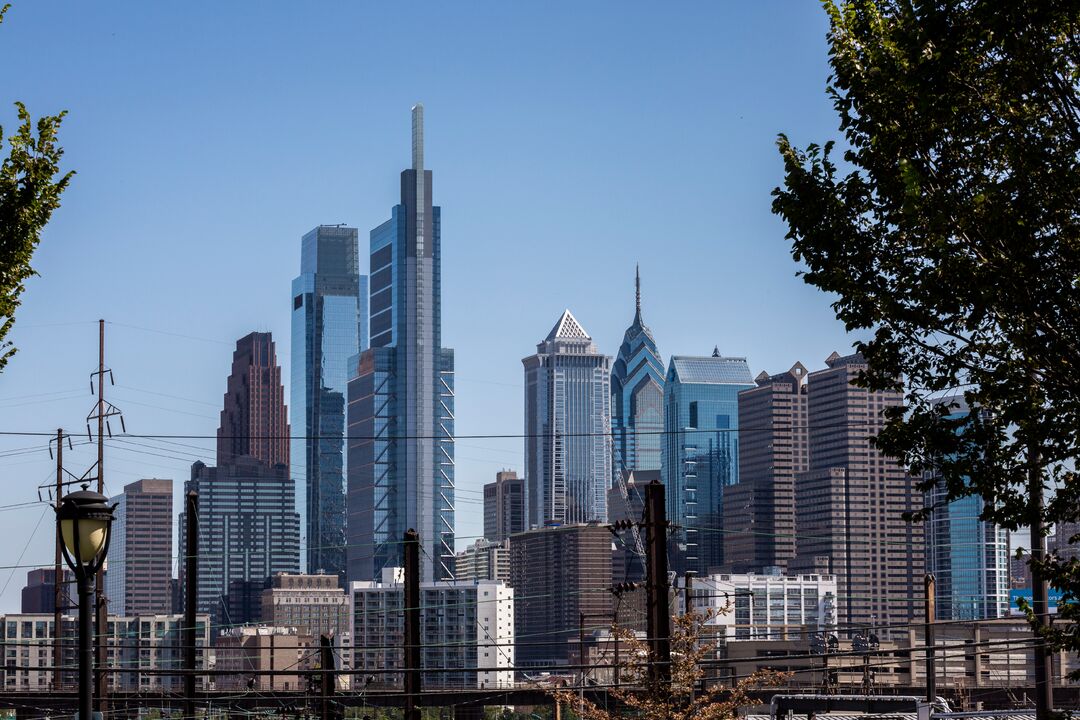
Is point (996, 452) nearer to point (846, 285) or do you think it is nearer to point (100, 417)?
point (846, 285)

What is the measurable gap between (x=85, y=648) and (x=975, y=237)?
11511 mm

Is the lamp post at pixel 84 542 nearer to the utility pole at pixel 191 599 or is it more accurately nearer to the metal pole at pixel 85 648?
the metal pole at pixel 85 648

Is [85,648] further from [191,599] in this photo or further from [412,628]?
[191,599]

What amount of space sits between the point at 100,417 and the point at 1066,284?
55.9 meters

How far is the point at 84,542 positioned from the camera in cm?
1927

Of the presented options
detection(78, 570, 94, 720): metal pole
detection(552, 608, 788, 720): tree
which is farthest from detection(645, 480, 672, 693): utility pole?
detection(78, 570, 94, 720): metal pole

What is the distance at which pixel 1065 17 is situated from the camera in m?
18.6

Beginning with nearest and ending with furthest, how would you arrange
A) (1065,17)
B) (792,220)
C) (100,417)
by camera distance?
(1065,17)
(792,220)
(100,417)

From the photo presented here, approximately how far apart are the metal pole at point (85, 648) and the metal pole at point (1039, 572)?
11.1 metres

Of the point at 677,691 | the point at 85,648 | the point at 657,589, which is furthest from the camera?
the point at 677,691

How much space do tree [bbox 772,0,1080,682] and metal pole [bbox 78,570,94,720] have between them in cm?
986

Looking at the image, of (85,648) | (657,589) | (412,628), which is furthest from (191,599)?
(85,648)

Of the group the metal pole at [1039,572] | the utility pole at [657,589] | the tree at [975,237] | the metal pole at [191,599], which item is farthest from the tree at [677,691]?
the tree at [975,237]

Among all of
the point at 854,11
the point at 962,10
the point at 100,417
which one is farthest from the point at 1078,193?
the point at 100,417
